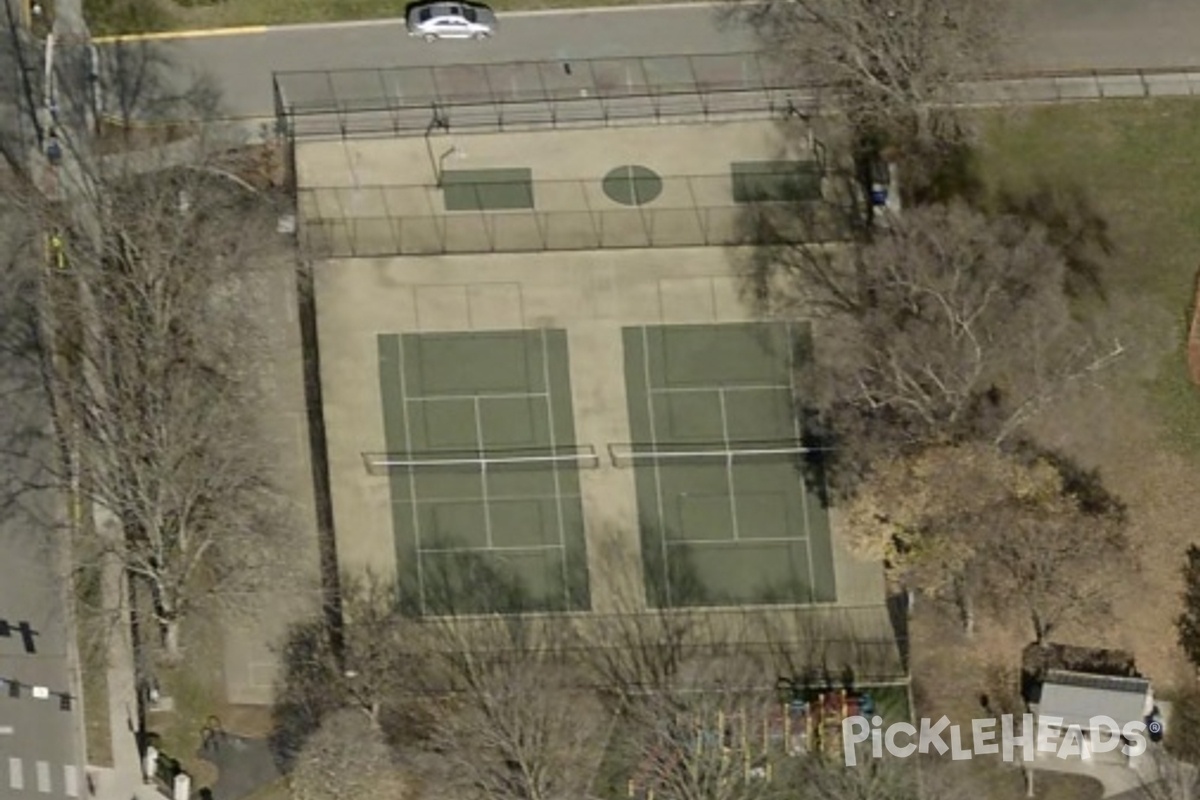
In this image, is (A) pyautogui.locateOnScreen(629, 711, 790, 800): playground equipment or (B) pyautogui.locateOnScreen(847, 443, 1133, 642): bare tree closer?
(B) pyautogui.locateOnScreen(847, 443, 1133, 642): bare tree

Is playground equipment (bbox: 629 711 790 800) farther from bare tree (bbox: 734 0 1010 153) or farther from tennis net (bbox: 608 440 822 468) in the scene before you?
bare tree (bbox: 734 0 1010 153)

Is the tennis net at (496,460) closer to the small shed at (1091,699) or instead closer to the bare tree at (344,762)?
the bare tree at (344,762)

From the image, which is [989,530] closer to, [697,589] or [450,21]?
[697,589]

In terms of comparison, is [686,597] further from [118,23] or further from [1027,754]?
[118,23]

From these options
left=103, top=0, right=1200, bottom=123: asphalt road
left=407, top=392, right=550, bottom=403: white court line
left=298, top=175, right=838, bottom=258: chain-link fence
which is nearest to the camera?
left=407, top=392, right=550, bottom=403: white court line

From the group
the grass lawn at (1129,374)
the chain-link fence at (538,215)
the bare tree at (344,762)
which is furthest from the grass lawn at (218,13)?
the bare tree at (344,762)

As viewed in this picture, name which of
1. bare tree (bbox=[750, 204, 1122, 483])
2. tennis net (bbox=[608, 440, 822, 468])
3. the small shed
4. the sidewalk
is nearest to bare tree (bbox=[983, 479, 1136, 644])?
the small shed

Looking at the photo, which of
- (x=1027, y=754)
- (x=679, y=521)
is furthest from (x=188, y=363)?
(x=1027, y=754)
